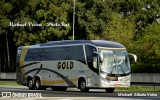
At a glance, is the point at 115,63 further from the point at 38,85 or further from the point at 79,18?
the point at 79,18

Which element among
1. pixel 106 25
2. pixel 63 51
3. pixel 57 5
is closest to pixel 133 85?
pixel 63 51

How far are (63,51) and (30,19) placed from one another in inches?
1321

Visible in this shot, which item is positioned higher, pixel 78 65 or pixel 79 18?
pixel 79 18

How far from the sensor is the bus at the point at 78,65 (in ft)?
104

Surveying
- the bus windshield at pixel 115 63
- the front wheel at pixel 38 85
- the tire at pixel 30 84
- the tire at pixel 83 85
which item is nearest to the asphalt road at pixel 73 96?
the bus windshield at pixel 115 63

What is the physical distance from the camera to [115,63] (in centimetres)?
3189

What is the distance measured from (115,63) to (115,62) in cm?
7

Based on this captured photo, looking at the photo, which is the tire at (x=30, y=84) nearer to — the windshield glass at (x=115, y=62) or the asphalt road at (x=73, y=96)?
the asphalt road at (x=73, y=96)

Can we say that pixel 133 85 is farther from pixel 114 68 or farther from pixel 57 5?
pixel 57 5

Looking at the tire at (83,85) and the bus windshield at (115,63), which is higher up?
the bus windshield at (115,63)

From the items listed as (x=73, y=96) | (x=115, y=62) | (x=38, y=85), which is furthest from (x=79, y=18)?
(x=73, y=96)

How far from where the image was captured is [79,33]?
6831 centimetres

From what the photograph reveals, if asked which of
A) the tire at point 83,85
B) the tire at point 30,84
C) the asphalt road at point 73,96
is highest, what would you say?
the asphalt road at point 73,96

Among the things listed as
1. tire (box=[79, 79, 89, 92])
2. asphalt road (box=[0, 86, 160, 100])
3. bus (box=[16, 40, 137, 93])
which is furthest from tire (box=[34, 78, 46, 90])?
asphalt road (box=[0, 86, 160, 100])
